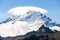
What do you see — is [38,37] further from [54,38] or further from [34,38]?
[54,38]

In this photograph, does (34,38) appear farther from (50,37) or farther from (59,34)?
(59,34)

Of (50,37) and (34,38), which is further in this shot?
(34,38)

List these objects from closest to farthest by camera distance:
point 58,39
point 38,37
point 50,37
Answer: point 58,39, point 50,37, point 38,37

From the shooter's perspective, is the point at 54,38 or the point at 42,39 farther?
the point at 42,39

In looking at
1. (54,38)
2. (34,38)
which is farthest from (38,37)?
(54,38)

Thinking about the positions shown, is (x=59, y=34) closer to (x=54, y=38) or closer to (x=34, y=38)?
(x=54, y=38)

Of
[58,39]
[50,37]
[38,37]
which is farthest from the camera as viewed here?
[38,37]

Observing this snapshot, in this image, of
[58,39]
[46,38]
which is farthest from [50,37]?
[58,39]

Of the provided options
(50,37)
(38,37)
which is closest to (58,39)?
(50,37)

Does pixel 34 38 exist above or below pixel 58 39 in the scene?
above
